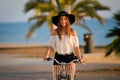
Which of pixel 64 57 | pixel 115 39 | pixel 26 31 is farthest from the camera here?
pixel 26 31

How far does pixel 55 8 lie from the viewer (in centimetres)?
1683

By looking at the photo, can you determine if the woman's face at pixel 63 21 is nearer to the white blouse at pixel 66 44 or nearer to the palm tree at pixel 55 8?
the white blouse at pixel 66 44

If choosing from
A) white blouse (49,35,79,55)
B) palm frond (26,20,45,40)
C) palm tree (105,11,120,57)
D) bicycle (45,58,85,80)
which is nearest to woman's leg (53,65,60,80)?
bicycle (45,58,85,80)

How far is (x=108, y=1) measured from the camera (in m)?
14.6

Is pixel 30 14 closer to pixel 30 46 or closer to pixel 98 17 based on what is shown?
pixel 30 46

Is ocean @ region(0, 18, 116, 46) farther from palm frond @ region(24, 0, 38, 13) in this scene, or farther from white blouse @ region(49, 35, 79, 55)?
white blouse @ region(49, 35, 79, 55)

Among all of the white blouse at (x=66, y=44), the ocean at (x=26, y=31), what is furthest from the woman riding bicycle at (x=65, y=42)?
the ocean at (x=26, y=31)

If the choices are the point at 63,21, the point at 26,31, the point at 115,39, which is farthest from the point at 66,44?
the point at 26,31

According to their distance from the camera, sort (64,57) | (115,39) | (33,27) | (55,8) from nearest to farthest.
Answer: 1. (64,57)
2. (115,39)
3. (33,27)
4. (55,8)

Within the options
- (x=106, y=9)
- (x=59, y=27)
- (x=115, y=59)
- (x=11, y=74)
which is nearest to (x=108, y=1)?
(x=106, y=9)

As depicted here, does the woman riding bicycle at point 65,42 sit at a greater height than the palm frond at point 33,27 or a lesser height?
lesser

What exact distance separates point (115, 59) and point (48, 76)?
4.56 m

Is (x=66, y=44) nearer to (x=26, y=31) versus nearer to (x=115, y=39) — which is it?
(x=115, y=39)

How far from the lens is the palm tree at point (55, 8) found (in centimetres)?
1525
